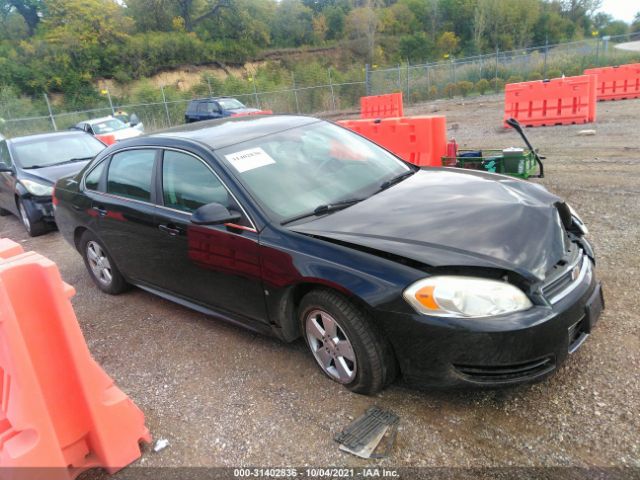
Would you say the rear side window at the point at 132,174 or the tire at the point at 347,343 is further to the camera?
the rear side window at the point at 132,174

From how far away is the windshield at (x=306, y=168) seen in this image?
10.8 ft

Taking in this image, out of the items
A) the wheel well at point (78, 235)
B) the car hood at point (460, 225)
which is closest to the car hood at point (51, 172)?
the wheel well at point (78, 235)

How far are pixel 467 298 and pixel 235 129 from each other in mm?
2424

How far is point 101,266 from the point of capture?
4977mm

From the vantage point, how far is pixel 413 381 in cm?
268

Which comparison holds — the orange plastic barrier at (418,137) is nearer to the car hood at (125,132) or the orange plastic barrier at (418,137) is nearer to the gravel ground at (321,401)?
the gravel ground at (321,401)

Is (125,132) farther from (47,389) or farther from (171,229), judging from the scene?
(47,389)

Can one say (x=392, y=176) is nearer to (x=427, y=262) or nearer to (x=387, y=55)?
(x=427, y=262)

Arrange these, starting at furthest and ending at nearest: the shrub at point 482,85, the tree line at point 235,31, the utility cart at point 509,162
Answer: the tree line at point 235,31 → the shrub at point 482,85 → the utility cart at point 509,162

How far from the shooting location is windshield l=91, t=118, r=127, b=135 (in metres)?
17.0

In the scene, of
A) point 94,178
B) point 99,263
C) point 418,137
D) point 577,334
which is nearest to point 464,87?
point 418,137

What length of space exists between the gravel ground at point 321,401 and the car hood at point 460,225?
79 cm

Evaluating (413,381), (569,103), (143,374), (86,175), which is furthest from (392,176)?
(569,103)

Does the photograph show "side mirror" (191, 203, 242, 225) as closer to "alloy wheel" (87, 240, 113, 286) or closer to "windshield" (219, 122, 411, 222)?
"windshield" (219, 122, 411, 222)
